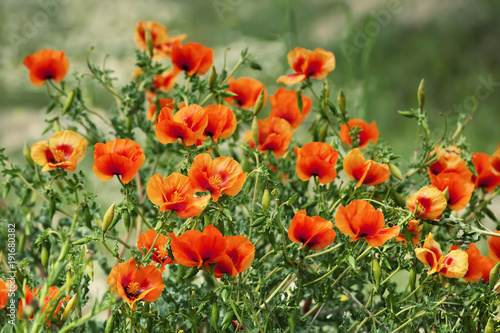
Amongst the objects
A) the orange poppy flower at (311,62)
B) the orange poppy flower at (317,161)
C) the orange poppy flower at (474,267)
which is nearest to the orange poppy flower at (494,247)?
the orange poppy flower at (474,267)

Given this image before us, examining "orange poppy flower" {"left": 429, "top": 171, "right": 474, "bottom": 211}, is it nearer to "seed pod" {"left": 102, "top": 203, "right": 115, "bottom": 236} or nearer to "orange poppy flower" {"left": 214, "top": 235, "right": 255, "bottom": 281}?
"orange poppy flower" {"left": 214, "top": 235, "right": 255, "bottom": 281}

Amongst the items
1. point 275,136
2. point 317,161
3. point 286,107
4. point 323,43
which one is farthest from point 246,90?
point 323,43

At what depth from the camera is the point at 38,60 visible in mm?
1222

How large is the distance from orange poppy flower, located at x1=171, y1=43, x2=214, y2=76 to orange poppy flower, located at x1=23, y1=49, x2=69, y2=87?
0.77 feet

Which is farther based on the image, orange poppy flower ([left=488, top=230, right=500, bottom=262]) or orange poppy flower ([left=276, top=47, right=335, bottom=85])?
orange poppy flower ([left=276, top=47, right=335, bottom=85])

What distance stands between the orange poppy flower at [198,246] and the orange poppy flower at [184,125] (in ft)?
0.52

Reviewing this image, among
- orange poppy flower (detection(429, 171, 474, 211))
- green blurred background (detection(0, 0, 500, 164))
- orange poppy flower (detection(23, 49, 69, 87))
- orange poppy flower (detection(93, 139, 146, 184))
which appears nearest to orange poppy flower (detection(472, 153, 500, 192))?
orange poppy flower (detection(429, 171, 474, 211))

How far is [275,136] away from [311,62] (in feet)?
0.60

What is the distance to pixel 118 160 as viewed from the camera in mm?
885

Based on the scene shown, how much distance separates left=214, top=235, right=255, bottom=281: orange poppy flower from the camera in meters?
0.85

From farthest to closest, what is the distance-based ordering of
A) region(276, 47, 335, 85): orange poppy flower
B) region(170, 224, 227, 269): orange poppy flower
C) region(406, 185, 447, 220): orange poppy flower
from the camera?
1. region(276, 47, 335, 85): orange poppy flower
2. region(406, 185, 447, 220): orange poppy flower
3. region(170, 224, 227, 269): orange poppy flower

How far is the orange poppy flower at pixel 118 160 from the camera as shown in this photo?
0.88 m

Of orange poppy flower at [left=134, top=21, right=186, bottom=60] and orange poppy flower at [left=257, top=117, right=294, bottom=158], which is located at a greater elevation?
orange poppy flower at [left=134, top=21, right=186, bottom=60]

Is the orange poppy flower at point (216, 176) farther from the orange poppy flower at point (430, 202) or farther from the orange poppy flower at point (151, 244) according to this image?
the orange poppy flower at point (430, 202)
